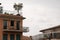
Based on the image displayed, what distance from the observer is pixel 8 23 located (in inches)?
1778

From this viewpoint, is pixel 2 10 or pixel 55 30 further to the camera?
pixel 55 30

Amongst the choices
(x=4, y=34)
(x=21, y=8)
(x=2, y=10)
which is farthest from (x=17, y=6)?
(x=4, y=34)

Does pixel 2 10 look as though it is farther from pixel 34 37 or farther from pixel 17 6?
pixel 34 37

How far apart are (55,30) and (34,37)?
7858 millimetres

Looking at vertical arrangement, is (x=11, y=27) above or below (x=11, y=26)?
below

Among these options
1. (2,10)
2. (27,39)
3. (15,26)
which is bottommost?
(27,39)

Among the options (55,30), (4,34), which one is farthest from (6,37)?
(55,30)

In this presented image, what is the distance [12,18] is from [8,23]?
5.04 ft

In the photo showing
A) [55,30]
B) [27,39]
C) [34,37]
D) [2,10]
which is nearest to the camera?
[2,10]

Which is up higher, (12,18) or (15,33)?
(12,18)

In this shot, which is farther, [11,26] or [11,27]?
[11,26]

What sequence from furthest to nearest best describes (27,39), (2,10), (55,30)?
1. (55,30)
2. (27,39)
3. (2,10)

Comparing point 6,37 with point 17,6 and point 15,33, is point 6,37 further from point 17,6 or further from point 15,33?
point 17,6

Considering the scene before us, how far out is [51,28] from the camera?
57.8 m
